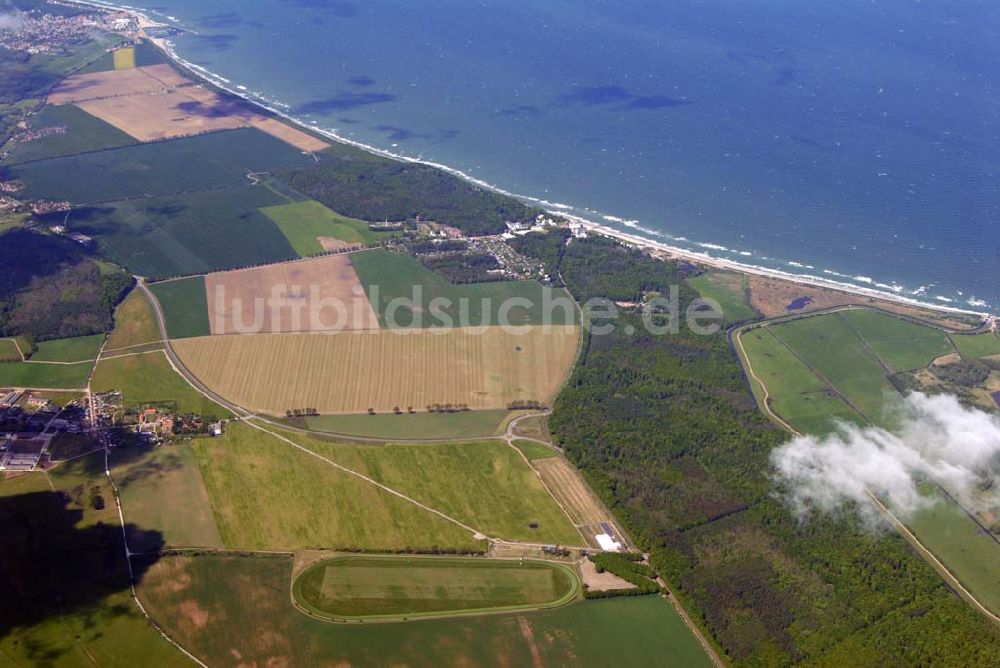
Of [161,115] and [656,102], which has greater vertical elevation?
[656,102]

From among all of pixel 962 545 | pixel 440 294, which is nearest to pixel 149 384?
pixel 440 294

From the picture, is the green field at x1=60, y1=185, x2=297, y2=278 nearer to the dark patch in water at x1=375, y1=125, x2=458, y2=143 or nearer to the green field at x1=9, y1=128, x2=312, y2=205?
the green field at x1=9, y1=128, x2=312, y2=205

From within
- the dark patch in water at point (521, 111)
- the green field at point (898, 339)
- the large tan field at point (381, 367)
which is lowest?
the large tan field at point (381, 367)

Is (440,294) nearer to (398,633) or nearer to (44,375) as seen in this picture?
(44,375)

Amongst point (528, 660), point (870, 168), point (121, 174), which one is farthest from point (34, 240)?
point (870, 168)

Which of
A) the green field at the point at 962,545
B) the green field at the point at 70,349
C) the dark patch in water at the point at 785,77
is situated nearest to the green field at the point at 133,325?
the green field at the point at 70,349

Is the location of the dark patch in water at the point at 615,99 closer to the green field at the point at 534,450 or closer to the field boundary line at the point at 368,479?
the green field at the point at 534,450
